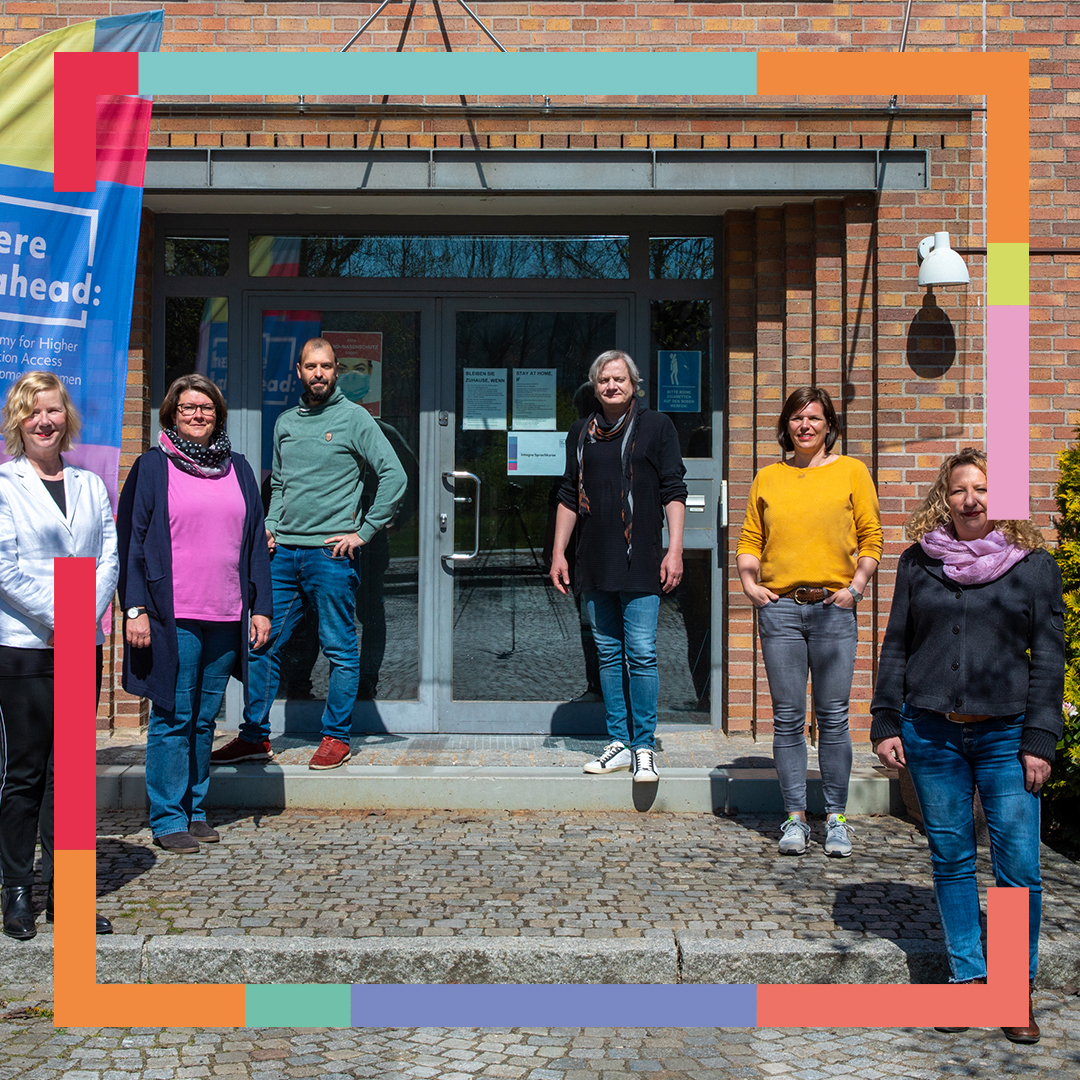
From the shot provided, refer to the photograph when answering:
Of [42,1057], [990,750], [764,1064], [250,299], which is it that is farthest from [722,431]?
[42,1057]

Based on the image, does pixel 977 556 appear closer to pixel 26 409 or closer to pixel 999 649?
→ pixel 999 649

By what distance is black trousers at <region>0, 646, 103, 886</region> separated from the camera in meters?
4.21

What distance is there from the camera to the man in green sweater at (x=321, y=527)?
20.2ft

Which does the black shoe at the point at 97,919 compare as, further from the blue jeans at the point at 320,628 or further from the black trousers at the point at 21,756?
the blue jeans at the point at 320,628

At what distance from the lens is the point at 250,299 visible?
6.99 m

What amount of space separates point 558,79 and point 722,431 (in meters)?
2.97

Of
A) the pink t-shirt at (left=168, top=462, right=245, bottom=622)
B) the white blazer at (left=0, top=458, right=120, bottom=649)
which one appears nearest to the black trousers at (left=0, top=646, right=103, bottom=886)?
the white blazer at (left=0, top=458, right=120, bottom=649)

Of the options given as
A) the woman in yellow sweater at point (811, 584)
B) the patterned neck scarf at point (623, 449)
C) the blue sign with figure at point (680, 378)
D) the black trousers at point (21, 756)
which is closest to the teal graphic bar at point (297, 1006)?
the black trousers at point (21, 756)

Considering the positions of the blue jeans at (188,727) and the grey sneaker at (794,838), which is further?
the grey sneaker at (794,838)

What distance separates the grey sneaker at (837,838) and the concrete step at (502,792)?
0.60 m

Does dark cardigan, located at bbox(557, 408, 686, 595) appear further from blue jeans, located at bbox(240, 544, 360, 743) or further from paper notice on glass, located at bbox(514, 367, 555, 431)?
blue jeans, located at bbox(240, 544, 360, 743)

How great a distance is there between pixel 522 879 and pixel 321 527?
2.33 meters

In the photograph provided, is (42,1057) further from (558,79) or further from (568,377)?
(568,377)

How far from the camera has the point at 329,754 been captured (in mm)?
6008
